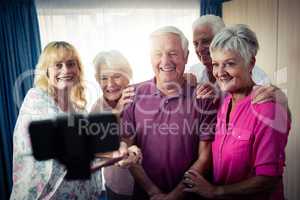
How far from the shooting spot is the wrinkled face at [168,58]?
46.3 inches

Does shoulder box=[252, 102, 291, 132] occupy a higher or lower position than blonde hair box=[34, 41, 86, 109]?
lower

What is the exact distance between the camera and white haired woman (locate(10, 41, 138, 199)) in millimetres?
1186

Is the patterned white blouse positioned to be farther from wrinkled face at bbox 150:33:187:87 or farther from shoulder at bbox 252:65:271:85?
shoulder at bbox 252:65:271:85

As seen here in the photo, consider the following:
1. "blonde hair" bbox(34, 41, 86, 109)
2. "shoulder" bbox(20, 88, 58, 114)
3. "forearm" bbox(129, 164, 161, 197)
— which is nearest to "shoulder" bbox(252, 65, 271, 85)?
"forearm" bbox(129, 164, 161, 197)

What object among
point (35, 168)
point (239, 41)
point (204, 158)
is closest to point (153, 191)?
point (204, 158)

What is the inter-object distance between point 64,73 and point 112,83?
21cm

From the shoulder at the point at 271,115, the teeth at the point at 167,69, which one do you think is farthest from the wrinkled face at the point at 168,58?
the shoulder at the point at 271,115

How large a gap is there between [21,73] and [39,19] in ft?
0.83

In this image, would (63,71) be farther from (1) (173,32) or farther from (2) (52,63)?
(1) (173,32)

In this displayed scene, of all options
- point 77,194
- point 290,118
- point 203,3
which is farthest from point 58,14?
point 290,118

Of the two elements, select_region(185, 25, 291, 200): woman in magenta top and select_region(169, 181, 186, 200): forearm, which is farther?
select_region(169, 181, 186, 200): forearm

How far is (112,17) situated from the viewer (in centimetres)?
121

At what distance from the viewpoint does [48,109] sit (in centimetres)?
119

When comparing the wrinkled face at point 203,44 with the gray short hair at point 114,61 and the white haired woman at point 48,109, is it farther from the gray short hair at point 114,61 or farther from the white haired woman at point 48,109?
the white haired woman at point 48,109
